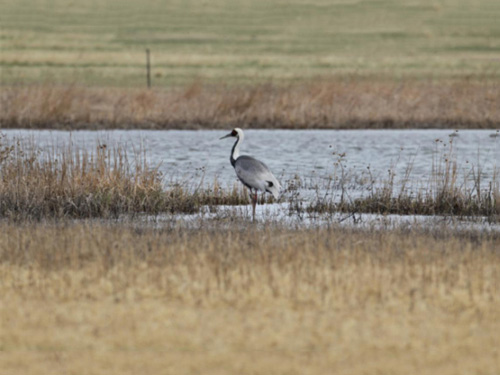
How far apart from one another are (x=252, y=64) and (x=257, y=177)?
47.9m

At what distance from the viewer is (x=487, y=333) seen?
7102mm

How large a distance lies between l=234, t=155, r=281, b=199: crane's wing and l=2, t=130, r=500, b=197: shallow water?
2379mm

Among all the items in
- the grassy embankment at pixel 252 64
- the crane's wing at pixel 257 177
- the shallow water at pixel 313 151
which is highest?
the grassy embankment at pixel 252 64

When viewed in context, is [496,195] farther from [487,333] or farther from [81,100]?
[81,100]

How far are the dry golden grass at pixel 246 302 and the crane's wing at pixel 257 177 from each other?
52.7 inches

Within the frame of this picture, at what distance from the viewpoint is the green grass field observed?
5341 centimetres

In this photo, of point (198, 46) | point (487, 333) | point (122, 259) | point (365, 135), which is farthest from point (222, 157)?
point (198, 46)

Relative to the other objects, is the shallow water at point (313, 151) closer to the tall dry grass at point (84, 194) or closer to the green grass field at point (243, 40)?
the tall dry grass at point (84, 194)

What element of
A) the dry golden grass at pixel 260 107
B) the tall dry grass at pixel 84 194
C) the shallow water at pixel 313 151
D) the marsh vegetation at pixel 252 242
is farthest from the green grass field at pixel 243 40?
the tall dry grass at pixel 84 194

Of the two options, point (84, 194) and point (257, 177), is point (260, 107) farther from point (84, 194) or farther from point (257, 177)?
point (257, 177)

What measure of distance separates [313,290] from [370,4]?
87.5 m

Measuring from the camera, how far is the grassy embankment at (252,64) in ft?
82.9

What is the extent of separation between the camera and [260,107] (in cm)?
2530


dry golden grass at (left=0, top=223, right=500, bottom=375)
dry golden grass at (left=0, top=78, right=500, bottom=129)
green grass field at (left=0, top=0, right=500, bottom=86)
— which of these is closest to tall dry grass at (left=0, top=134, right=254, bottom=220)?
dry golden grass at (left=0, top=223, right=500, bottom=375)
